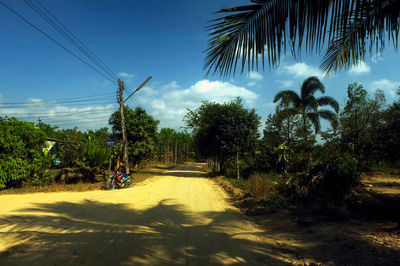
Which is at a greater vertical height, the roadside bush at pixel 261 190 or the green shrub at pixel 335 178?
the green shrub at pixel 335 178

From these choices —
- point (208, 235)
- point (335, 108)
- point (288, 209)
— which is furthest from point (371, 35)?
point (335, 108)

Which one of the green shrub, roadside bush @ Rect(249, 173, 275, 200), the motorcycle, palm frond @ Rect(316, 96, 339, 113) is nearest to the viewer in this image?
the green shrub

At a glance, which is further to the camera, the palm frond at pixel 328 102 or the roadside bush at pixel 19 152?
the palm frond at pixel 328 102

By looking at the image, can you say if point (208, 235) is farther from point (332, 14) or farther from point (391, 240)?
point (332, 14)

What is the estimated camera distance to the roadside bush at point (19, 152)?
10352 mm

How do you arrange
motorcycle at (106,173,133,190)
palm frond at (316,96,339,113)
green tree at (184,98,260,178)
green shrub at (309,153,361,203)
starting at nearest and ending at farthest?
green shrub at (309,153,361,203) < motorcycle at (106,173,133,190) < green tree at (184,98,260,178) < palm frond at (316,96,339,113)

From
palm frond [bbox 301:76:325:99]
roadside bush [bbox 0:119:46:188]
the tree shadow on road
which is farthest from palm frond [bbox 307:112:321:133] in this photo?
roadside bush [bbox 0:119:46:188]

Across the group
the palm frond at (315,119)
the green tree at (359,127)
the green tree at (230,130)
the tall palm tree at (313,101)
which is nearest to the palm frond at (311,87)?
the tall palm tree at (313,101)

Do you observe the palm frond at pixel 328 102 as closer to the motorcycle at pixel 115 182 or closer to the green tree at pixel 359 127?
the green tree at pixel 359 127

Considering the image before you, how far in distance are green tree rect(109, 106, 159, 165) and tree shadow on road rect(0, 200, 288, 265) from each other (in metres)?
14.6

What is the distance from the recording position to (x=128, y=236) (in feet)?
14.9

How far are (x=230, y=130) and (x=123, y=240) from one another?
15.9 meters

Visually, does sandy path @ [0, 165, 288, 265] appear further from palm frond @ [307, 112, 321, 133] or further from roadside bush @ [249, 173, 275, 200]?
palm frond @ [307, 112, 321, 133]

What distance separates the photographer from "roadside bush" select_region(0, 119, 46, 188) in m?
10.4
